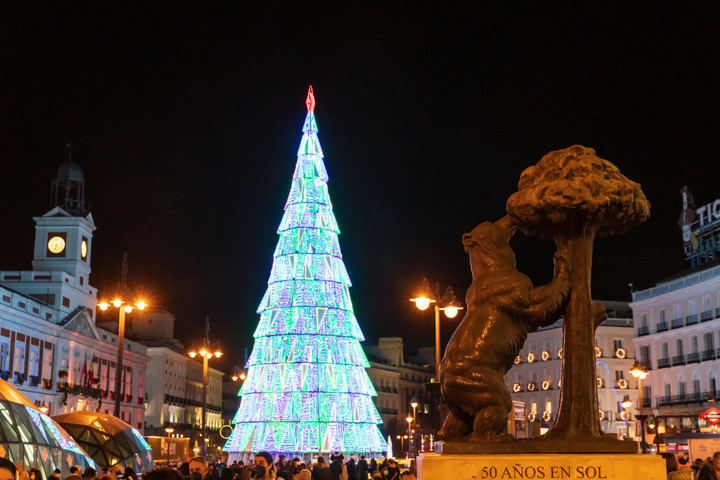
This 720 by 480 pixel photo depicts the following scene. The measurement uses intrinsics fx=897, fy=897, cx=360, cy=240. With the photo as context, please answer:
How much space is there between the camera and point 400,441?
317ft

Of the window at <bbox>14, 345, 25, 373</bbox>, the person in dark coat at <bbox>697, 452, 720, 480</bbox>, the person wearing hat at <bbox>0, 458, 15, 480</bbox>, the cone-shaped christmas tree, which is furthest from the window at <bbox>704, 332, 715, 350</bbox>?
the person wearing hat at <bbox>0, 458, 15, 480</bbox>

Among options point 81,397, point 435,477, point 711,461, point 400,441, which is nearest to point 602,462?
point 435,477

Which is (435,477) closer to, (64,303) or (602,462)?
(602,462)

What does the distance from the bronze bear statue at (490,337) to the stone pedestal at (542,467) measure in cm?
28

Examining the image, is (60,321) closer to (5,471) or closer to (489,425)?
(489,425)

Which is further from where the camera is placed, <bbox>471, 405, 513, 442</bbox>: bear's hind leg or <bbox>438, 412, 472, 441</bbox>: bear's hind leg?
<bbox>438, 412, 472, 441</bbox>: bear's hind leg

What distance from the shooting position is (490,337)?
8047 mm

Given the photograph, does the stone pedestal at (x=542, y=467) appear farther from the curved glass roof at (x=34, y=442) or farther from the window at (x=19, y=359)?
the window at (x=19, y=359)

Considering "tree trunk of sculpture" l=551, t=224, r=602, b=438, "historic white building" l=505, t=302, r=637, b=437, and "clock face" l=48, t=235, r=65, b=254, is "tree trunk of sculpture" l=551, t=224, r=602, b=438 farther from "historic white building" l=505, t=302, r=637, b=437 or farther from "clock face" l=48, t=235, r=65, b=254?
"historic white building" l=505, t=302, r=637, b=437

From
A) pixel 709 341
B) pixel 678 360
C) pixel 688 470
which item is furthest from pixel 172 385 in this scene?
pixel 688 470

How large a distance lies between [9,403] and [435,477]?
14.1 meters

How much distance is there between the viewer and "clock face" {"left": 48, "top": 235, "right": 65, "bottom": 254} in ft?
201

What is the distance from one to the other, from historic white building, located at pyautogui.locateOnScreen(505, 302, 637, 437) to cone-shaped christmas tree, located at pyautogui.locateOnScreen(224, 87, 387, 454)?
3010cm

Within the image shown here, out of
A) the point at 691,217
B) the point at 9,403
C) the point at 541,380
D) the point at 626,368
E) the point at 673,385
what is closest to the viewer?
the point at 9,403
